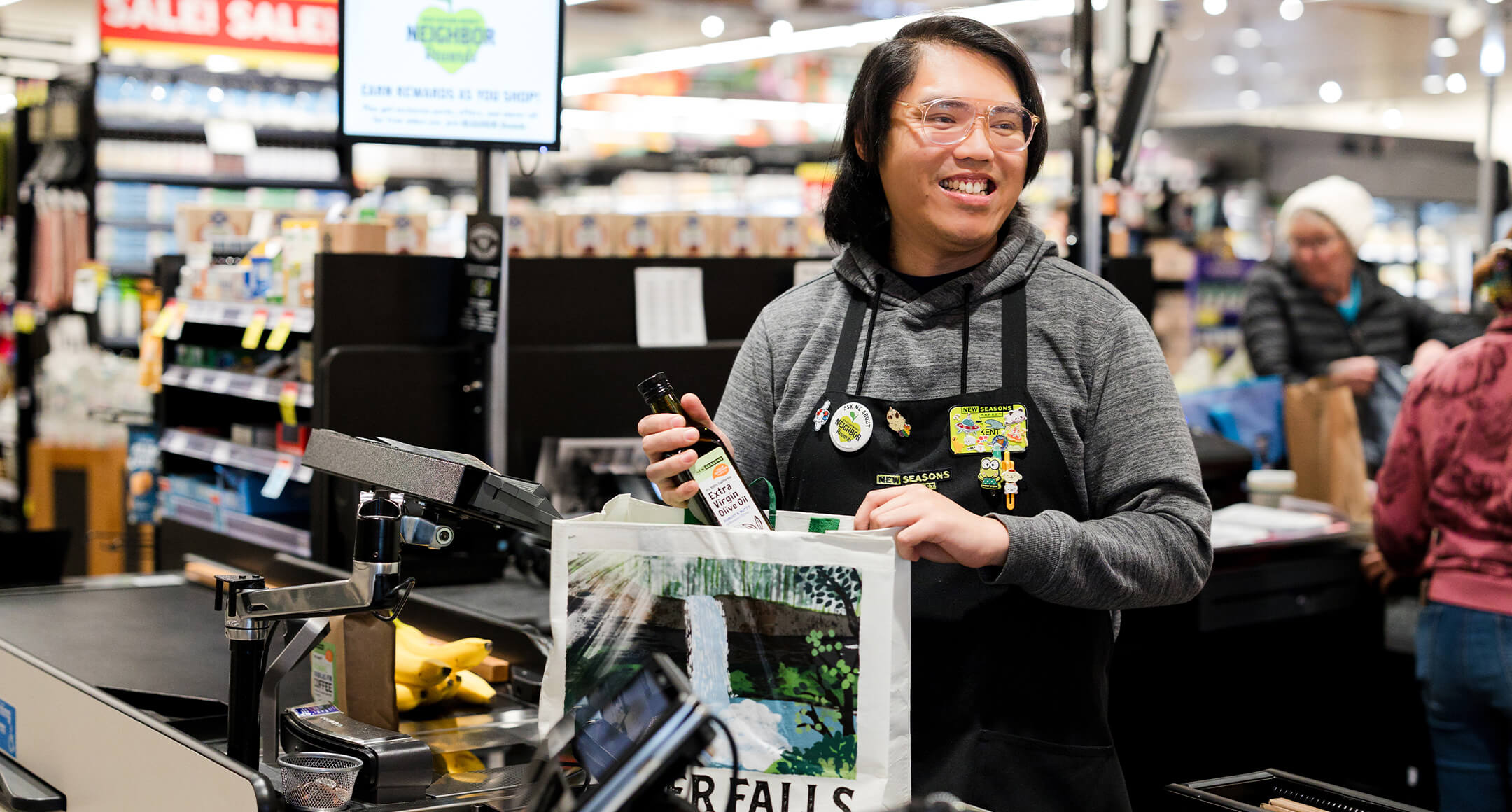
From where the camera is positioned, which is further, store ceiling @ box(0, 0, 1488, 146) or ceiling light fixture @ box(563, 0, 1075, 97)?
store ceiling @ box(0, 0, 1488, 146)

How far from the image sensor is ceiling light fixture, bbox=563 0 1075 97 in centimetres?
747

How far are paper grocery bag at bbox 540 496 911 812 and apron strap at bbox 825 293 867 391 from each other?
40 centimetres

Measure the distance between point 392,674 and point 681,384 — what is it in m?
2.03

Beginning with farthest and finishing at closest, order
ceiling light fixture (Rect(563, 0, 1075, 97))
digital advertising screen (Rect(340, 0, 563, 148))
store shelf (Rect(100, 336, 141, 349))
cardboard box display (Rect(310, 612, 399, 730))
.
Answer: store shelf (Rect(100, 336, 141, 349)), ceiling light fixture (Rect(563, 0, 1075, 97)), digital advertising screen (Rect(340, 0, 563, 148)), cardboard box display (Rect(310, 612, 399, 730))

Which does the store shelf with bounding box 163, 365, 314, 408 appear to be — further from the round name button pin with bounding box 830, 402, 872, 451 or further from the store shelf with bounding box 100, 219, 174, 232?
the store shelf with bounding box 100, 219, 174, 232

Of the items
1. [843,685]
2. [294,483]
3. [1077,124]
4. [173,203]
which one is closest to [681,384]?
[294,483]

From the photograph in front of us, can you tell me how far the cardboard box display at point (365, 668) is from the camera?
6.56 feet

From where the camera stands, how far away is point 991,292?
1822 mm

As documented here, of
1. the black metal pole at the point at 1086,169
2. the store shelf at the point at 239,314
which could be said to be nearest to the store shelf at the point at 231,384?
the store shelf at the point at 239,314

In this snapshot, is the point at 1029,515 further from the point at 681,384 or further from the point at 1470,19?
the point at 1470,19

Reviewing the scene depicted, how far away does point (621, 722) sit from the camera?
4.22 ft

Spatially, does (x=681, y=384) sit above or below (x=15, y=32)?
below

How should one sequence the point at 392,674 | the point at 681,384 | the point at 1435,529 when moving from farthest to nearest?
the point at 681,384 < the point at 1435,529 < the point at 392,674

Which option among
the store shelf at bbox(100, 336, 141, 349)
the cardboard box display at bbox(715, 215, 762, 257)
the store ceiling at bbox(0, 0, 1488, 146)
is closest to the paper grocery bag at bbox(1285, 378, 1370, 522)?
the cardboard box display at bbox(715, 215, 762, 257)
